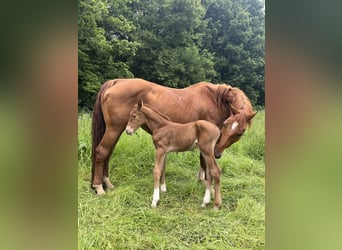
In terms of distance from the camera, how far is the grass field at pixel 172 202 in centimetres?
145

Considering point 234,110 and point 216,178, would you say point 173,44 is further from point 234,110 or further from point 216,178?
point 216,178

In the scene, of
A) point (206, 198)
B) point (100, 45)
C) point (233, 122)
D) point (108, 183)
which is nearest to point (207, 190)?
point (206, 198)

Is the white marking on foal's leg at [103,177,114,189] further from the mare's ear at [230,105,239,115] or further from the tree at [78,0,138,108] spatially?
the mare's ear at [230,105,239,115]

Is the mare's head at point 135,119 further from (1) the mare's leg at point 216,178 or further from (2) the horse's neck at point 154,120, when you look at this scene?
(1) the mare's leg at point 216,178

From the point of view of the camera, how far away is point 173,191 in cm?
151

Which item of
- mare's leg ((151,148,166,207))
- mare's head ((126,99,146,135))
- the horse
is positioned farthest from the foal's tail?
mare's leg ((151,148,166,207))

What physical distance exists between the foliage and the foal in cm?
14

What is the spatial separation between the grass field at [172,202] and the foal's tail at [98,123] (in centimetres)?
2

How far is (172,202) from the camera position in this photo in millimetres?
1495

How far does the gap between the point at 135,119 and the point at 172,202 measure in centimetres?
33

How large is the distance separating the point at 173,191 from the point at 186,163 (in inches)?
4.5
